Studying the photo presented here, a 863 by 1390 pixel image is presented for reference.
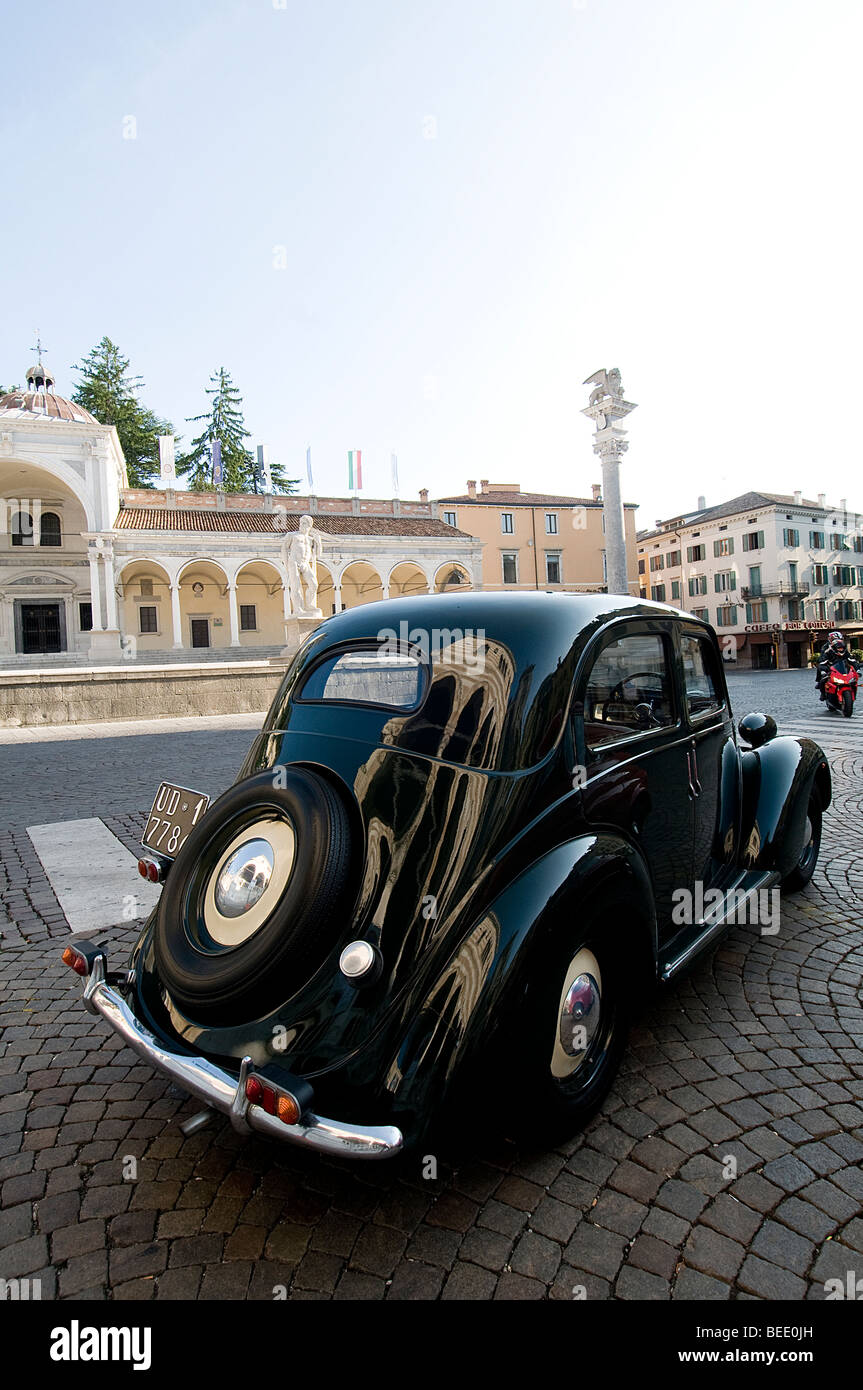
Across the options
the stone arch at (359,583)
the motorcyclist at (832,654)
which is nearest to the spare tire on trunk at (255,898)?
the motorcyclist at (832,654)

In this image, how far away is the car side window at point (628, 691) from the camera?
2543mm

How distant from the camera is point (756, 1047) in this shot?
105 inches

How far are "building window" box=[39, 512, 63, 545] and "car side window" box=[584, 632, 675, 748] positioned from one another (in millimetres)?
41911

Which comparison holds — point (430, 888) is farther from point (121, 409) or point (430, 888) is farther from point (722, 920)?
point (121, 409)

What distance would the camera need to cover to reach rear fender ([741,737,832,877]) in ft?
11.7

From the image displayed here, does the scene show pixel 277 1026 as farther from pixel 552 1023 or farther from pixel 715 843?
pixel 715 843

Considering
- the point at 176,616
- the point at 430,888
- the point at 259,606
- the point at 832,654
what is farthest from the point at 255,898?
the point at 259,606

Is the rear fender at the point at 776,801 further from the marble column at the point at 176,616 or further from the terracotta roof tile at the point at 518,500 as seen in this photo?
the terracotta roof tile at the point at 518,500

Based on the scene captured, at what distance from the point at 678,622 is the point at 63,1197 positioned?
3.11m

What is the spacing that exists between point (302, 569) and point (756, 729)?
18.3m

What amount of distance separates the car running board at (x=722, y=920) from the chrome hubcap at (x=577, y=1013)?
419mm

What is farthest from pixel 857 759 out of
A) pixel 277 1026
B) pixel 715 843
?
pixel 277 1026

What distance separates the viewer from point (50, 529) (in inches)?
1507

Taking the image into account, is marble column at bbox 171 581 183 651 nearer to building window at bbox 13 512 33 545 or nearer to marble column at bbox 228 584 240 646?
marble column at bbox 228 584 240 646
